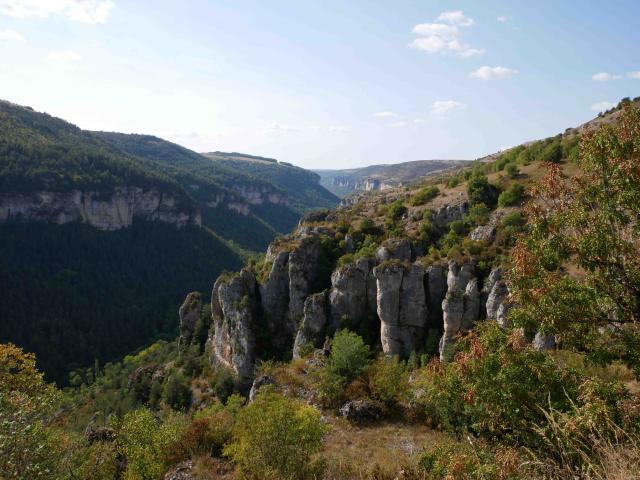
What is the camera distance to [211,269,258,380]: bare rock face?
1510 inches

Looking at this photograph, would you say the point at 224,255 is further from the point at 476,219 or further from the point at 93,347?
the point at 476,219

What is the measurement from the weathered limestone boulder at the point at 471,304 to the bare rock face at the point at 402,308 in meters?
3.55

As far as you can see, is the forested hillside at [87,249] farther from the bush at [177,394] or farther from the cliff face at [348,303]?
the cliff face at [348,303]

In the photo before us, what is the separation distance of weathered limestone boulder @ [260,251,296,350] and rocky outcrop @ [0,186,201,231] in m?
Answer: 111

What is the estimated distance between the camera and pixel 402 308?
31.9 meters

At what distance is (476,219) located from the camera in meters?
35.1

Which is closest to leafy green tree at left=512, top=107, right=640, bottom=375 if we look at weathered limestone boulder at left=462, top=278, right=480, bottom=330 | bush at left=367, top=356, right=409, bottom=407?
bush at left=367, top=356, right=409, bottom=407

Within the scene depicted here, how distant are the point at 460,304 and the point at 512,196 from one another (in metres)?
11.7

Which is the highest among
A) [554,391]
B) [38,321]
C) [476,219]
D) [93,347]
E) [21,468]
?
[476,219]

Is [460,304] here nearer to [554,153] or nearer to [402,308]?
[402,308]

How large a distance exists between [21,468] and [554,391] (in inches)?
493

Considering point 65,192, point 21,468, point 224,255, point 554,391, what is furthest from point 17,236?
point 554,391

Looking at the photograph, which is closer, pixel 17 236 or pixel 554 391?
pixel 554 391

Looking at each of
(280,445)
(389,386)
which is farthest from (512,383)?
(389,386)
